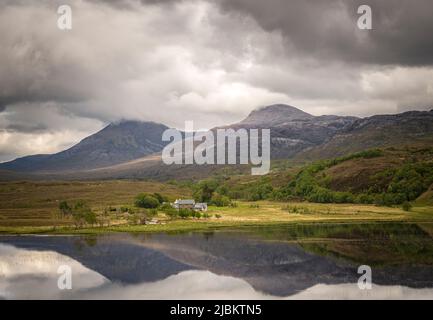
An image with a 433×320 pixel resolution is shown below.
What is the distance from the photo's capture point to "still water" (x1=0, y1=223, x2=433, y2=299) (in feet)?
174

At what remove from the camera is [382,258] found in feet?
230

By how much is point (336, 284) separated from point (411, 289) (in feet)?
26.0

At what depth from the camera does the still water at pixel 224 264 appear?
53.1 m

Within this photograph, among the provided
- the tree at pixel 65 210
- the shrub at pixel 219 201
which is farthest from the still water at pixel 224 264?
the shrub at pixel 219 201

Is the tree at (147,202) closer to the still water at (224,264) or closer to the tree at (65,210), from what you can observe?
the tree at (65,210)

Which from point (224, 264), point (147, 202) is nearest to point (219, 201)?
point (147, 202)

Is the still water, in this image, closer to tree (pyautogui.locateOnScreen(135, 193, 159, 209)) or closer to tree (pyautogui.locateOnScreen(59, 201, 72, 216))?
tree (pyautogui.locateOnScreen(59, 201, 72, 216))

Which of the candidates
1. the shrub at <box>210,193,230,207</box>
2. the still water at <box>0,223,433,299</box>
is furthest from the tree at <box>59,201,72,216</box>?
the shrub at <box>210,193,230,207</box>

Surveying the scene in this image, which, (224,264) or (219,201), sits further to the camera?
(219,201)

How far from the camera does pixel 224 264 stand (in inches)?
2709

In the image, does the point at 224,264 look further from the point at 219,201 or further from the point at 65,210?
the point at 219,201
